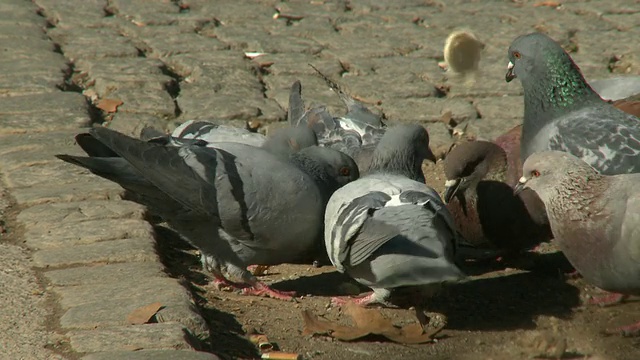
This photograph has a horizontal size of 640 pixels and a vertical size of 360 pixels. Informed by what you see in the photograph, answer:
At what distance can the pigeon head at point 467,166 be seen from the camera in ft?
15.1

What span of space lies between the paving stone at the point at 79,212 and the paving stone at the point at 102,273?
0.50 meters

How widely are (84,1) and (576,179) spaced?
215 inches

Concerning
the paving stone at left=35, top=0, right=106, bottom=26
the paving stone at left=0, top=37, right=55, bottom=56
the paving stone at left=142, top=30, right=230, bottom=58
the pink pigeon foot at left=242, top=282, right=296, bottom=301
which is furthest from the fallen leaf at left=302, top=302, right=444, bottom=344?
the paving stone at left=35, top=0, right=106, bottom=26

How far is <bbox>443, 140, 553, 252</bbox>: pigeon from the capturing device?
4578mm

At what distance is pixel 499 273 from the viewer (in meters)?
4.52

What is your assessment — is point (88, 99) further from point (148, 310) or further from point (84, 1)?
point (148, 310)

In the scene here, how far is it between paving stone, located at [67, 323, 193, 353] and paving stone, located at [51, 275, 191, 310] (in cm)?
24

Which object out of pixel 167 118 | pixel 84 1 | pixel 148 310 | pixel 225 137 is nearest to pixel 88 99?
pixel 167 118

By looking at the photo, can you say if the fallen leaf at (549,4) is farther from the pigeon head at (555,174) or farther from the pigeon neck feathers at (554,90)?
the pigeon head at (555,174)

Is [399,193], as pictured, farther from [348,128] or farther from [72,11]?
[72,11]

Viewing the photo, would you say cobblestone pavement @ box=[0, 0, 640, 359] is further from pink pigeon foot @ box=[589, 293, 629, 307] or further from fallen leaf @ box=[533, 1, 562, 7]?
pink pigeon foot @ box=[589, 293, 629, 307]

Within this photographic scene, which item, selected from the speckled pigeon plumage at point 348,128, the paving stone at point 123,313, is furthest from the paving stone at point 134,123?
the paving stone at point 123,313

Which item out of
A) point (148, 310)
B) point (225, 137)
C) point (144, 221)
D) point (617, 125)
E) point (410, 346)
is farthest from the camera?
point (225, 137)

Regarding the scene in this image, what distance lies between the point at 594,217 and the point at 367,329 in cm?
103
